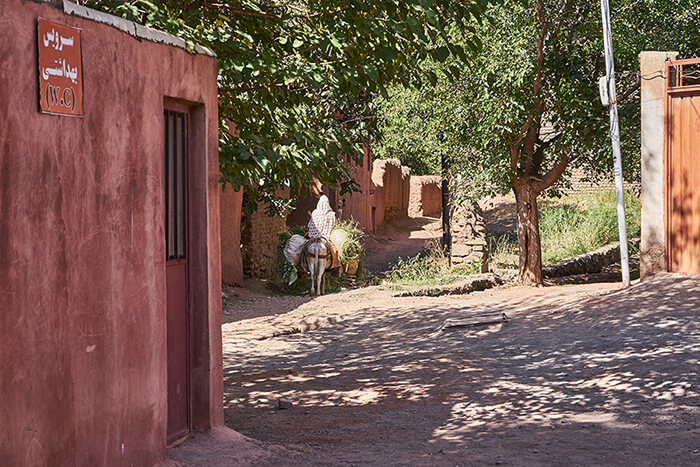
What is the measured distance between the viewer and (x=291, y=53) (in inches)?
291

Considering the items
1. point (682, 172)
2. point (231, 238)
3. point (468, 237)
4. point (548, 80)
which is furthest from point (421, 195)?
point (682, 172)

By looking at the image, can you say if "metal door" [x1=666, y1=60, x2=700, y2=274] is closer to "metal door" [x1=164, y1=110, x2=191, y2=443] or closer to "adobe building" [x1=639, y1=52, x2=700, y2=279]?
"adobe building" [x1=639, y1=52, x2=700, y2=279]

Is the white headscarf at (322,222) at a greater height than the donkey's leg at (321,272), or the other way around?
the white headscarf at (322,222)

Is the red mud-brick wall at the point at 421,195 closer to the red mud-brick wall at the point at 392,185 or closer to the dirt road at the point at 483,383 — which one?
the red mud-brick wall at the point at 392,185

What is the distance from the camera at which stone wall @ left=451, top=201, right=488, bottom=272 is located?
1648 centimetres

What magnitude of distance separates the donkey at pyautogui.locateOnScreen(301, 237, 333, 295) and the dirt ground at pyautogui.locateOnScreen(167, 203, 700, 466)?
2.78 m

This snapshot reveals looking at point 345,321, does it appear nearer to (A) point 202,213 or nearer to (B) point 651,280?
(B) point 651,280

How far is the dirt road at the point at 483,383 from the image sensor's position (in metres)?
5.07

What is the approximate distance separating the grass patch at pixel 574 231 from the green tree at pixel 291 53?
11649 millimetres

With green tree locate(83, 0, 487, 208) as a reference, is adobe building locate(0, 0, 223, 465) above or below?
below

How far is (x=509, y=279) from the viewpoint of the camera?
52.4 ft

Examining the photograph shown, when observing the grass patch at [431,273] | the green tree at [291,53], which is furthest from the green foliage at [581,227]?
the green tree at [291,53]

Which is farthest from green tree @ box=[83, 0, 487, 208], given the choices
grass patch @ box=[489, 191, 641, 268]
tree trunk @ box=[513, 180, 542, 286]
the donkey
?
grass patch @ box=[489, 191, 641, 268]

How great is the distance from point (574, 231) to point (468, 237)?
17.4 ft
